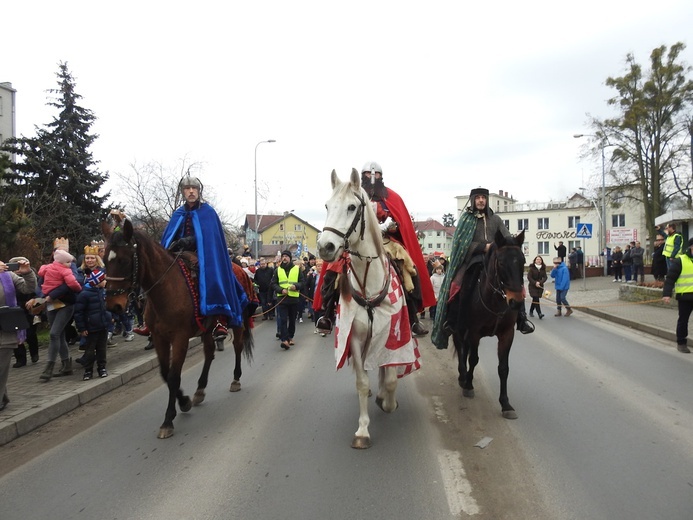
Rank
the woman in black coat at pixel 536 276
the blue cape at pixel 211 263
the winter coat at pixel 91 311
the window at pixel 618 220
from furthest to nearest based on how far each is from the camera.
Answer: the window at pixel 618 220 → the woman in black coat at pixel 536 276 → the winter coat at pixel 91 311 → the blue cape at pixel 211 263

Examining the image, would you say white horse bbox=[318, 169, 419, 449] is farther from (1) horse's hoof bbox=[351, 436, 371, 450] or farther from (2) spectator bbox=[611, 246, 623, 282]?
(2) spectator bbox=[611, 246, 623, 282]

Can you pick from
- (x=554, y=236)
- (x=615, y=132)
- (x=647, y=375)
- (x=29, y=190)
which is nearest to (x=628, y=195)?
(x=615, y=132)

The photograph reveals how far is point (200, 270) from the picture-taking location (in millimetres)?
5938

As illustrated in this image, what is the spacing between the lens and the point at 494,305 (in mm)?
5617

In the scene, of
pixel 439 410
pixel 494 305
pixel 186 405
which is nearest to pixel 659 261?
pixel 494 305

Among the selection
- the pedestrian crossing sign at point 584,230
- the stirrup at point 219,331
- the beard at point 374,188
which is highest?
the pedestrian crossing sign at point 584,230

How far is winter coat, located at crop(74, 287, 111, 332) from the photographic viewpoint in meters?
7.61

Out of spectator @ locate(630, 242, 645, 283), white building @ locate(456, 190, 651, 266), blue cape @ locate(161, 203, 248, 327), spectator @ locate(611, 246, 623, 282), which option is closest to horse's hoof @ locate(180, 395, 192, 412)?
blue cape @ locate(161, 203, 248, 327)

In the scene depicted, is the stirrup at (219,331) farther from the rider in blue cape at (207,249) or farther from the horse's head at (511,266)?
the horse's head at (511,266)

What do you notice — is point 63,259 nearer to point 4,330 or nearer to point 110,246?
point 4,330

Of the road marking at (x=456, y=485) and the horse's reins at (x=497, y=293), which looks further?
the horse's reins at (x=497, y=293)

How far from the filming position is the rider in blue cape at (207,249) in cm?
588

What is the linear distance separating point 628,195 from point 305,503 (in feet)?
136

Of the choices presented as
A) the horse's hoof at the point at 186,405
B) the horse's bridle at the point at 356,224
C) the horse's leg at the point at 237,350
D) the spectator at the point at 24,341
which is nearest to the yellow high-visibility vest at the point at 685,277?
the horse's bridle at the point at 356,224
